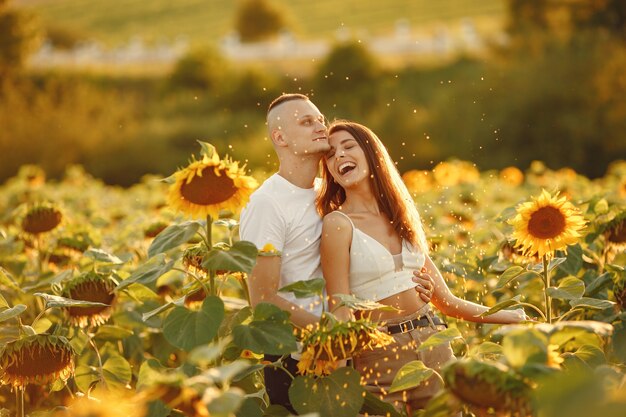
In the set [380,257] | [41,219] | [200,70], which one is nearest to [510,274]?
[380,257]

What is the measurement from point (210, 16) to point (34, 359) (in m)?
59.1

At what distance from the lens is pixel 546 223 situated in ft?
9.60

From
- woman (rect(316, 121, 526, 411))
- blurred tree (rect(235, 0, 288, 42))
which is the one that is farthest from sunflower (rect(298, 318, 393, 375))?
blurred tree (rect(235, 0, 288, 42))

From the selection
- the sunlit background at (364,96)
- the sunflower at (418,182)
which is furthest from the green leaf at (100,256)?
the sunlit background at (364,96)

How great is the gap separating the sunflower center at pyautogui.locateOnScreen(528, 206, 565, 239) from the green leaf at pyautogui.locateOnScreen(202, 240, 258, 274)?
1.08 meters

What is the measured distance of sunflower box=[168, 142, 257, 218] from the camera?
92.6 inches

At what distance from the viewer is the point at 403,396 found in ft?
9.06

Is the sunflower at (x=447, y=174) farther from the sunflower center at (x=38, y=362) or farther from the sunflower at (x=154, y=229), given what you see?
the sunflower center at (x=38, y=362)

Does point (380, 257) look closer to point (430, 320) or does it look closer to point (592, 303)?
point (430, 320)

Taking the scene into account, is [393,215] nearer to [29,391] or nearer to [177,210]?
[177,210]

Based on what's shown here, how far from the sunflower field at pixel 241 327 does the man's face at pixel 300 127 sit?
0.39 metres

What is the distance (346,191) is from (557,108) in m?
16.5

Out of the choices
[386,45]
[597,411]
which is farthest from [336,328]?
[386,45]

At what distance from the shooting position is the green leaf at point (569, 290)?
2677 millimetres
